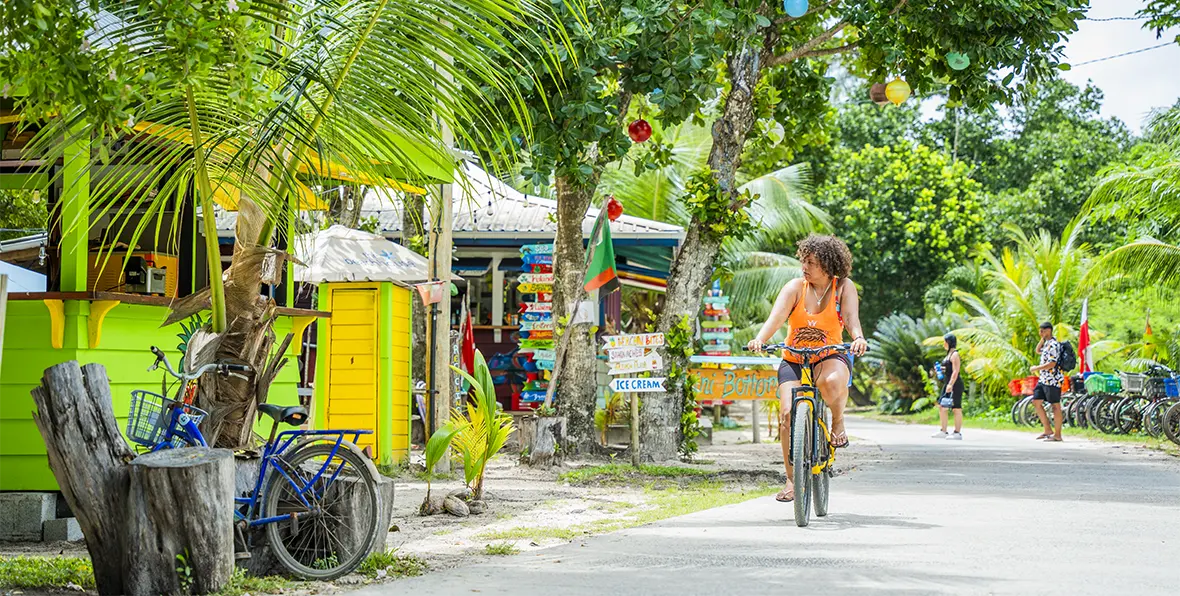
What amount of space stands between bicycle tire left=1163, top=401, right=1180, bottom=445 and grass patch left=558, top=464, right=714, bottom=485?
7902 millimetres

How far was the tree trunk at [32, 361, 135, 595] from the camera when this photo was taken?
5473 mm

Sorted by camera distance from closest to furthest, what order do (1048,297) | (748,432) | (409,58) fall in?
(409,58)
(748,432)
(1048,297)

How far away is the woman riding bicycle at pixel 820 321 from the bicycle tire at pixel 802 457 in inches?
13.5

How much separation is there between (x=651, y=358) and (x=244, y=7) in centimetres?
791

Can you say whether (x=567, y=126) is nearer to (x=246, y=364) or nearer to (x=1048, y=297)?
(x=246, y=364)

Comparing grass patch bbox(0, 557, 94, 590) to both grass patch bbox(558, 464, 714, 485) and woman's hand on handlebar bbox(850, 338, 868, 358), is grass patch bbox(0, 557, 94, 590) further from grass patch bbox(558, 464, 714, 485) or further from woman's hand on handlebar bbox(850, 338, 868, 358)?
grass patch bbox(558, 464, 714, 485)

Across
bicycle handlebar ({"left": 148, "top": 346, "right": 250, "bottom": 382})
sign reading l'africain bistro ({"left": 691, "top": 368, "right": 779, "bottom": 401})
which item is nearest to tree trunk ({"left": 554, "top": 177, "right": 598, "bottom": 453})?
sign reading l'africain bistro ({"left": 691, "top": 368, "right": 779, "bottom": 401})

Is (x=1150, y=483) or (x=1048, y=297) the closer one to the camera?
(x=1150, y=483)

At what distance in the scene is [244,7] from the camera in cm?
551

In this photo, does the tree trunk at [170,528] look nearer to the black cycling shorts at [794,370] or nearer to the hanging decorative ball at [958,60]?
the black cycling shorts at [794,370]

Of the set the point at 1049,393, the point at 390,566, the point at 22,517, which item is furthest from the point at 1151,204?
the point at 22,517

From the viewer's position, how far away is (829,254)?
28.5 feet

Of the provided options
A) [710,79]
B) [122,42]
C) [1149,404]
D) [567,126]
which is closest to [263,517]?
[122,42]

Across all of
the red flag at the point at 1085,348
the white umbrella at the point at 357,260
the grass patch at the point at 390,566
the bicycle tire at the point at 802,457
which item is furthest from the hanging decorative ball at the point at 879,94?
the red flag at the point at 1085,348
